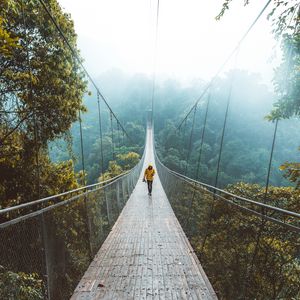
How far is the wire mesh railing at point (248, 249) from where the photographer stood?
5.47ft

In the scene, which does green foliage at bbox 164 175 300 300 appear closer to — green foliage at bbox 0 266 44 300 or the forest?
the forest

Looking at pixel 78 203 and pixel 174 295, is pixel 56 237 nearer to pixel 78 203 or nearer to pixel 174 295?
pixel 78 203

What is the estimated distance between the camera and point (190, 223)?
506 centimetres

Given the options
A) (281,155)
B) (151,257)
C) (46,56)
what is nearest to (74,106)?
(46,56)

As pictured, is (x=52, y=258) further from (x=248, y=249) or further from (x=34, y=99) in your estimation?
(x=34, y=99)

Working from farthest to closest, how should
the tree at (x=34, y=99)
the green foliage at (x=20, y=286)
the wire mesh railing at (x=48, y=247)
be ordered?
the tree at (x=34, y=99), the wire mesh railing at (x=48, y=247), the green foliage at (x=20, y=286)

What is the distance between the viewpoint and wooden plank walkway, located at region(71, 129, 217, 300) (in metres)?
2.99

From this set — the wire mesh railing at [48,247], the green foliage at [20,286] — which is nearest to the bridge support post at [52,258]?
the wire mesh railing at [48,247]

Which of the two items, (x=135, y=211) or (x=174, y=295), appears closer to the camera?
(x=174, y=295)

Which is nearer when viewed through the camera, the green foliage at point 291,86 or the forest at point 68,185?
the forest at point 68,185

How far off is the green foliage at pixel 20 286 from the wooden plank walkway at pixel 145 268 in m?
0.92

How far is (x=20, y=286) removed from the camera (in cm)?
171

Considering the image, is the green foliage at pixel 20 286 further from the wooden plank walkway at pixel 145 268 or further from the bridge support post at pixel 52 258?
the wooden plank walkway at pixel 145 268

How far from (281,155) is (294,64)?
1710cm
